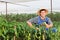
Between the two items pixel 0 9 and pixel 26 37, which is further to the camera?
pixel 0 9

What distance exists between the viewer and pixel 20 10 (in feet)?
23.9

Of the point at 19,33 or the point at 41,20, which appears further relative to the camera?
the point at 41,20

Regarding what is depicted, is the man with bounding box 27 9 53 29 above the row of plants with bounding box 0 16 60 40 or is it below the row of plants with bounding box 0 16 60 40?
above

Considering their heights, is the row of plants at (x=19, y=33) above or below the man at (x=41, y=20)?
below

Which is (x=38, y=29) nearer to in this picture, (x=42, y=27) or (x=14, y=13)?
(x=42, y=27)

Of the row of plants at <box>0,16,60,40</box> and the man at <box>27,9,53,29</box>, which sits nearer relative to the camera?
the row of plants at <box>0,16,60,40</box>

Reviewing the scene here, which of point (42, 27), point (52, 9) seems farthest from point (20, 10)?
point (42, 27)

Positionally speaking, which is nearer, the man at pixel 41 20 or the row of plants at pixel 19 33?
the row of plants at pixel 19 33

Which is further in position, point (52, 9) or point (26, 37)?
point (52, 9)

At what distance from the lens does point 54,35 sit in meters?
3.47

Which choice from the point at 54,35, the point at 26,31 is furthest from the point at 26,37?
the point at 54,35

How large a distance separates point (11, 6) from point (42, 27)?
12.9ft

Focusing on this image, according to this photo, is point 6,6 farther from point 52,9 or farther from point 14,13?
point 52,9

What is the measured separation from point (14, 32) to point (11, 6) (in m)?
4.02
